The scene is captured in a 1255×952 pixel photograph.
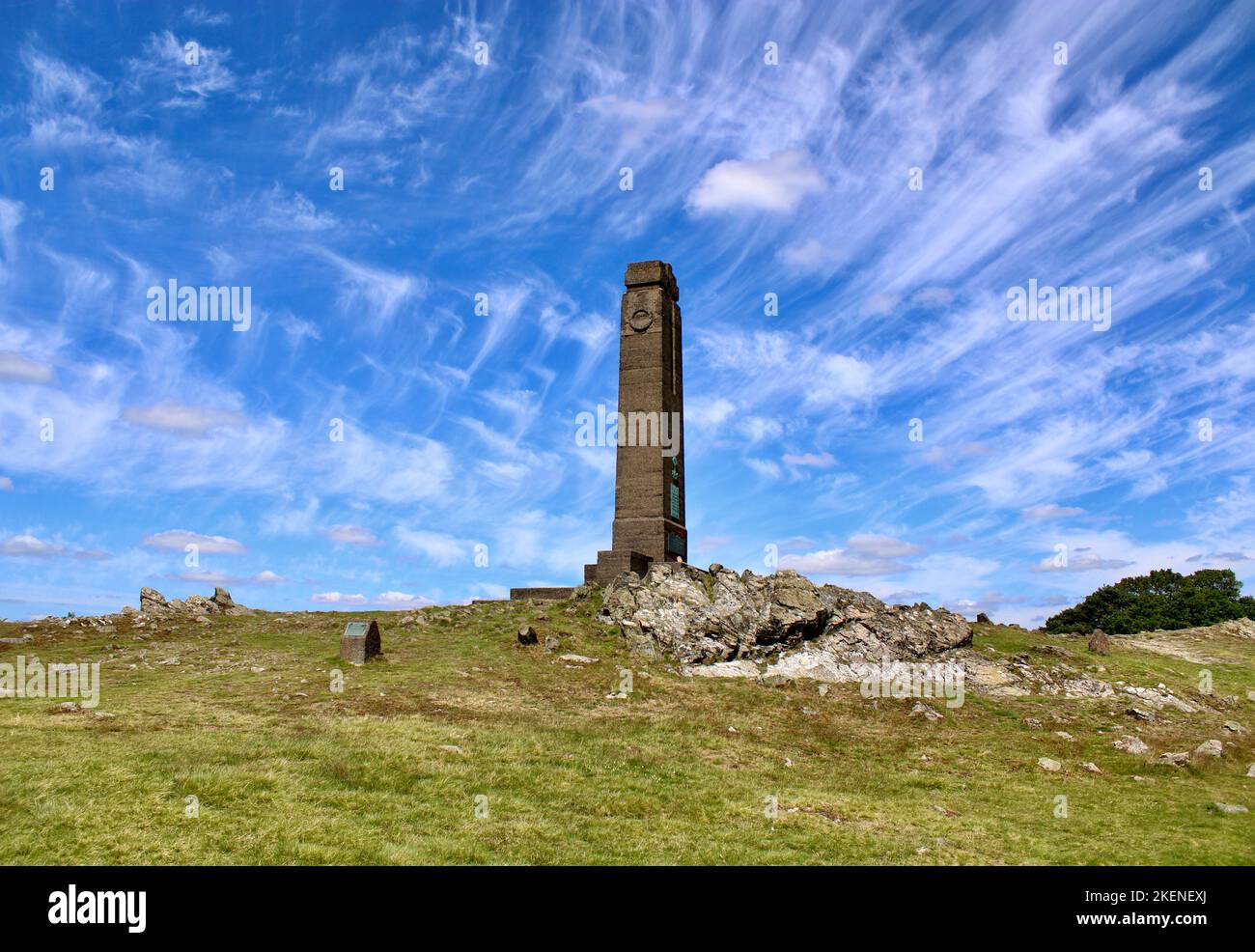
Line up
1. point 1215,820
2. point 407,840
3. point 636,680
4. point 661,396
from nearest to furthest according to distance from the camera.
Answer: point 407,840, point 1215,820, point 636,680, point 661,396

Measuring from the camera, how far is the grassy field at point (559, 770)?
10859 millimetres

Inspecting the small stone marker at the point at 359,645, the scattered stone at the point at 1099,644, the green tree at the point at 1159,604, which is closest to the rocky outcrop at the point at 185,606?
the small stone marker at the point at 359,645

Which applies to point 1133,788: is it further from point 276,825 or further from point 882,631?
point 276,825

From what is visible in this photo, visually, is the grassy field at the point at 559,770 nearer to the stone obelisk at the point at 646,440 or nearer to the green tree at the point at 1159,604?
the stone obelisk at the point at 646,440

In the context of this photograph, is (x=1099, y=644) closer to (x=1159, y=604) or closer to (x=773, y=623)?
(x=773, y=623)

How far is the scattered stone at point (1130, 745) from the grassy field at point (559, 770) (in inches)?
13.2

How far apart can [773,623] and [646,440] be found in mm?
9824

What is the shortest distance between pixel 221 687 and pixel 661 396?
62.9 feet

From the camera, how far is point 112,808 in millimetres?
10797

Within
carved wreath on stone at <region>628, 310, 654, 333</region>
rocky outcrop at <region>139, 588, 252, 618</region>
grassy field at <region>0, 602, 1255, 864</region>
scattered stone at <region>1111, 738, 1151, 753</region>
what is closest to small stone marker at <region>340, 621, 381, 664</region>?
grassy field at <region>0, 602, 1255, 864</region>

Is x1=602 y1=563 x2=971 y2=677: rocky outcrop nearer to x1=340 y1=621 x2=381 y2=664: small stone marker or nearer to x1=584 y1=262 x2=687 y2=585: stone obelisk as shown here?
x1=584 y1=262 x2=687 y2=585: stone obelisk

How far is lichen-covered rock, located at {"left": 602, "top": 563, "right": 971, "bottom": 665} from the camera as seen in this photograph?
1026 inches
